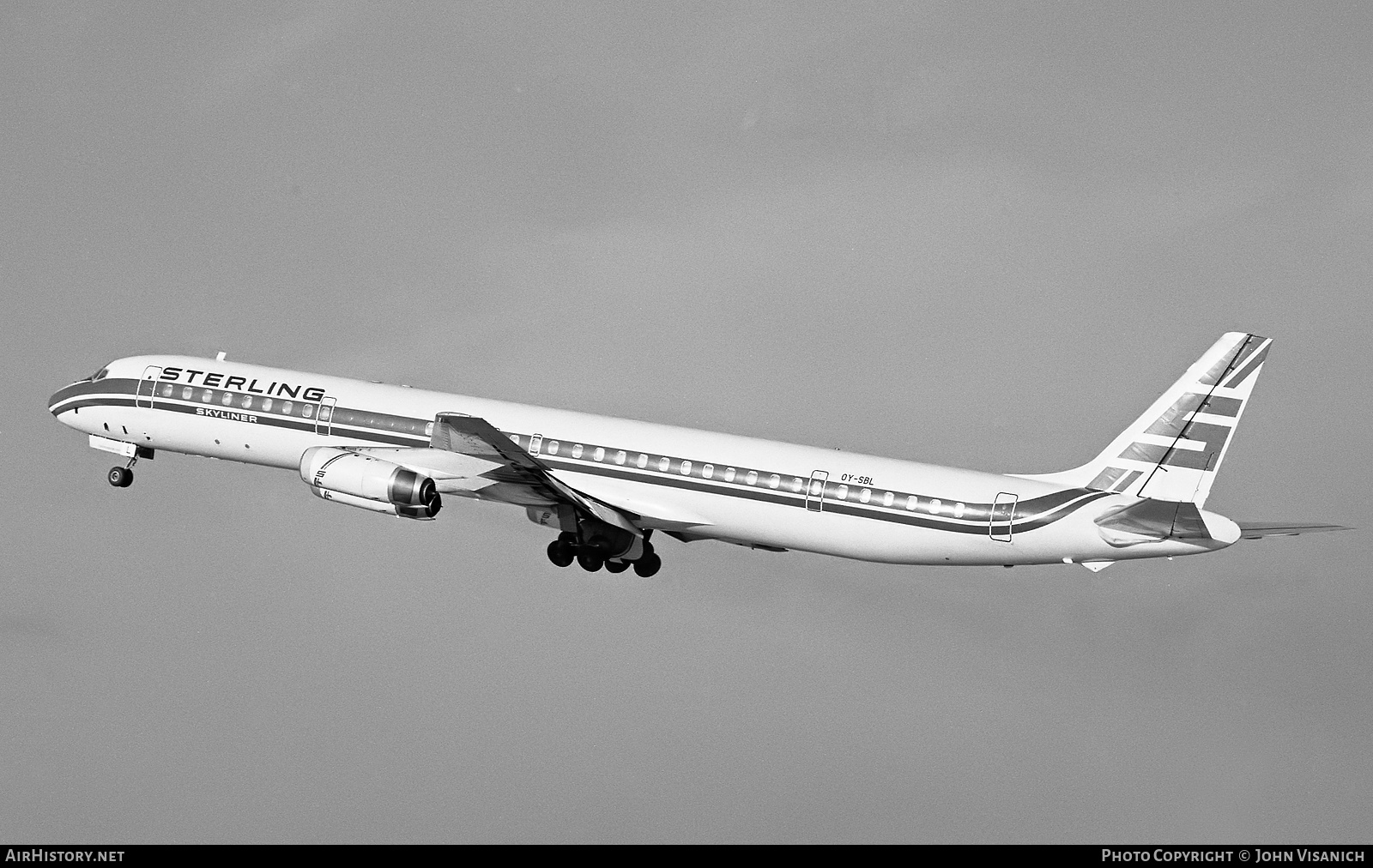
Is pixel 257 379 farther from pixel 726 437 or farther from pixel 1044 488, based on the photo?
pixel 1044 488

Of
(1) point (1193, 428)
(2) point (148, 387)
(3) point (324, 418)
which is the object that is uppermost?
(2) point (148, 387)

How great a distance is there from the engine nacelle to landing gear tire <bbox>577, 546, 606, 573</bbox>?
19.5 ft

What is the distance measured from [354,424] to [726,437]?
11856 mm

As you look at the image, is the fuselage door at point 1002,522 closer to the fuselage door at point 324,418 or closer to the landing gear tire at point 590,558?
the landing gear tire at point 590,558

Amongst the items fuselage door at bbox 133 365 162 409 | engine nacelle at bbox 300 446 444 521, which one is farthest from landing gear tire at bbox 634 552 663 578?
fuselage door at bbox 133 365 162 409

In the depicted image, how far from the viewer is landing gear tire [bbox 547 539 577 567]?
63781 mm

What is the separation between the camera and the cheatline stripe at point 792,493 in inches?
2213

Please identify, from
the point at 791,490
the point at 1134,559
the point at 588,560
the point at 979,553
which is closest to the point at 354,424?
the point at 588,560

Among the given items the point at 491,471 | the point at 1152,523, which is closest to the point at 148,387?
the point at 491,471

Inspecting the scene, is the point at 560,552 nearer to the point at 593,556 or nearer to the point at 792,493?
the point at 593,556

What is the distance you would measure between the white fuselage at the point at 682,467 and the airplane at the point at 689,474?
0.05 m

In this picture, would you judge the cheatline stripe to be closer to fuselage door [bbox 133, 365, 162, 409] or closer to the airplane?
the airplane

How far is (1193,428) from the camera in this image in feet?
182

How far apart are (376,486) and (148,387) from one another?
1266cm
